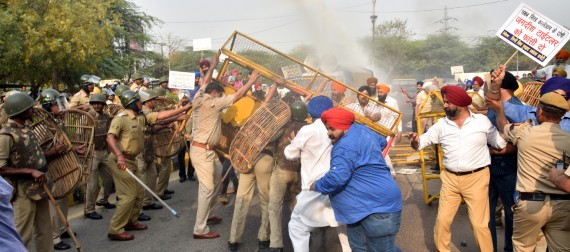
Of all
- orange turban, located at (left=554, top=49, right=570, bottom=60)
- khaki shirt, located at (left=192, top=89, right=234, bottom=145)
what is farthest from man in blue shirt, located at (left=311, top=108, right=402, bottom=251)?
orange turban, located at (left=554, top=49, right=570, bottom=60)

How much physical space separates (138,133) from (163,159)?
1.74 m

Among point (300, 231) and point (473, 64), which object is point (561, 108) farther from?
point (473, 64)

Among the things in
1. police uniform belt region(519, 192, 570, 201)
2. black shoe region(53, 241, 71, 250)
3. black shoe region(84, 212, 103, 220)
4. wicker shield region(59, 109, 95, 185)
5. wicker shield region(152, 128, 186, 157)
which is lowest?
black shoe region(84, 212, 103, 220)

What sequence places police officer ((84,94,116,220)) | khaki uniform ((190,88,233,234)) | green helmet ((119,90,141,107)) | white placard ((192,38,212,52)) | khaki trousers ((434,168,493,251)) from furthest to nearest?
white placard ((192,38,212,52)) → police officer ((84,94,116,220)) → green helmet ((119,90,141,107)) → khaki uniform ((190,88,233,234)) → khaki trousers ((434,168,493,251))

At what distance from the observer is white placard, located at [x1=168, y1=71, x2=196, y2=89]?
9523 millimetres

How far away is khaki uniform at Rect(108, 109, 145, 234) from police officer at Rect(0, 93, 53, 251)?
142cm

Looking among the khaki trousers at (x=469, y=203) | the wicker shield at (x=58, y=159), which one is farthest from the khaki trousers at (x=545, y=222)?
the wicker shield at (x=58, y=159)

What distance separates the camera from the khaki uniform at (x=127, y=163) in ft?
19.9

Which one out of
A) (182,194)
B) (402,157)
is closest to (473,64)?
(402,157)

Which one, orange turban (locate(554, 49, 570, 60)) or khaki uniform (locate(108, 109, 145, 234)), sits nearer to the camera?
khaki uniform (locate(108, 109, 145, 234))

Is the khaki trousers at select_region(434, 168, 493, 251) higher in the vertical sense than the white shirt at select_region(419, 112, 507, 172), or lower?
lower

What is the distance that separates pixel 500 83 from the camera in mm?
4371

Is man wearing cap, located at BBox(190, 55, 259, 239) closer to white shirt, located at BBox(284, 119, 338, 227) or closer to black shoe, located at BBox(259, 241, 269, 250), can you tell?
black shoe, located at BBox(259, 241, 269, 250)

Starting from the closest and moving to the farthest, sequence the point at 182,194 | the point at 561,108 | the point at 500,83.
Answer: the point at 561,108 < the point at 500,83 < the point at 182,194
